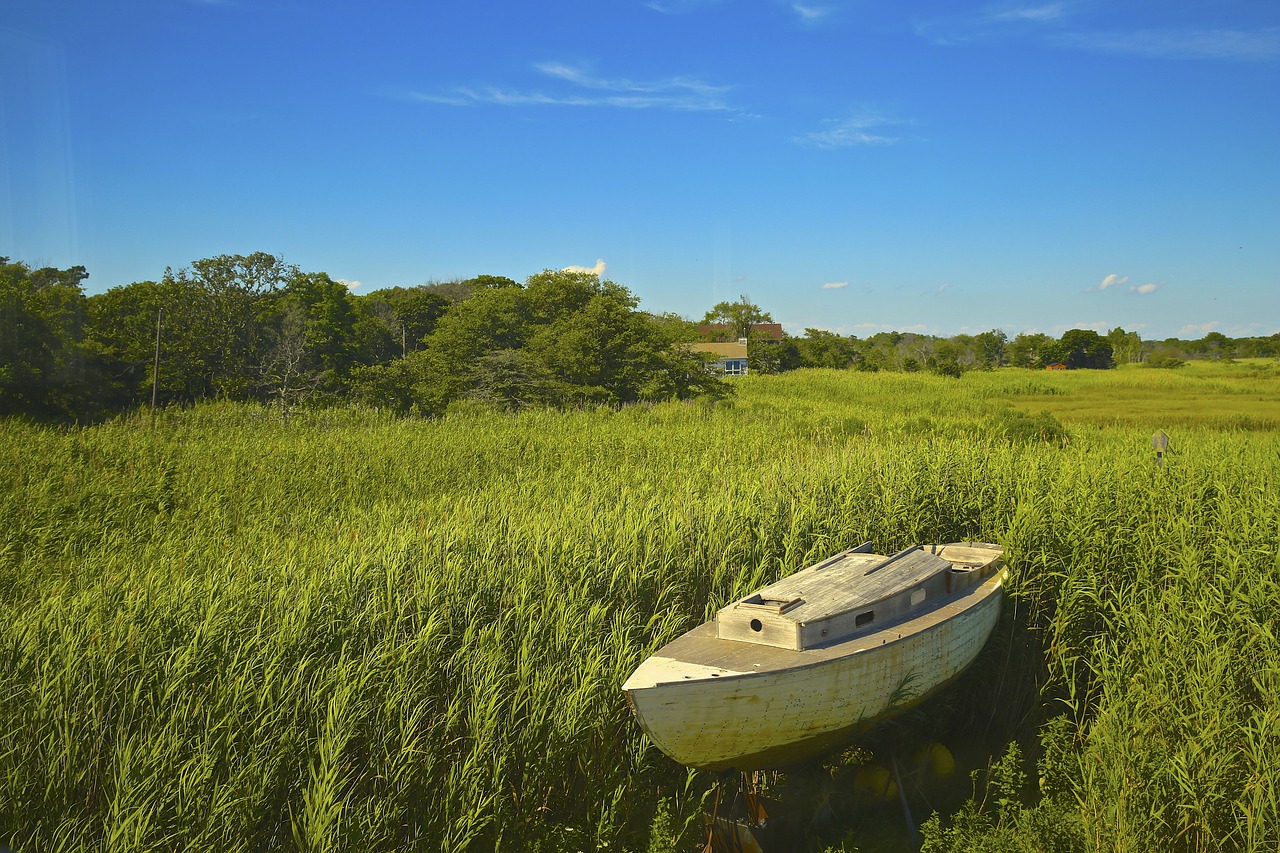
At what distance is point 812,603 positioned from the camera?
383cm

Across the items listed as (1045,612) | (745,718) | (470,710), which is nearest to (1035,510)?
(1045,612)

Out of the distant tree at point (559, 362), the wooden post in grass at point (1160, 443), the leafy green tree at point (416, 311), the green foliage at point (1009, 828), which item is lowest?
the green foliage at point (1009, 828)

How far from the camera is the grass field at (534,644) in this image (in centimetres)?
305

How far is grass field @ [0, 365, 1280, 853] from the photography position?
120 inches

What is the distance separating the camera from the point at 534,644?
4.01m

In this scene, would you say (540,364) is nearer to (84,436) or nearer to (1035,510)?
(84,436)

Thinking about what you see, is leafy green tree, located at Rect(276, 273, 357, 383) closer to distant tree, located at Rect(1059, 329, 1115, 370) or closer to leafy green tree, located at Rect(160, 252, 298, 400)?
leafy green tree, located at Rect(160, 252, 298, 400)

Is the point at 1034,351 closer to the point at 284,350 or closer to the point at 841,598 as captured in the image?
the point at 284,350

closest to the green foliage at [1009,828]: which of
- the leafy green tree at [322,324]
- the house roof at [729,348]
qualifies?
the leafy green tree at [322,324]

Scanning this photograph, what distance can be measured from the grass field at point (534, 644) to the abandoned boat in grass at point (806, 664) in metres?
0.40

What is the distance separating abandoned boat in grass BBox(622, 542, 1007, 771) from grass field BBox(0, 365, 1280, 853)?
0.40 m

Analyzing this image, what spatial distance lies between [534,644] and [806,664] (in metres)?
1.40

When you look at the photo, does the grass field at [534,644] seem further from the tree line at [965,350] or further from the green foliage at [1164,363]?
the green foliage at [1164,363]

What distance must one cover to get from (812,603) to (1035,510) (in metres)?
2.97
